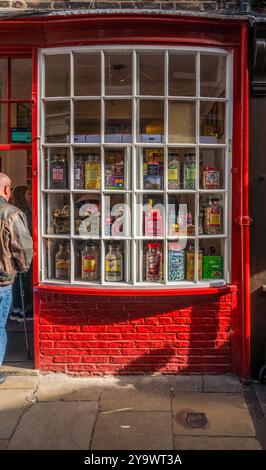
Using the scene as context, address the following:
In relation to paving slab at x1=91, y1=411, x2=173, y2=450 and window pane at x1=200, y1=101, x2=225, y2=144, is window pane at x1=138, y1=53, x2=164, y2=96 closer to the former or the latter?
window pane at x1=200, y1=101, x2=225, y2=144

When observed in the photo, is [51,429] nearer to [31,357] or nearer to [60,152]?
[31,357]

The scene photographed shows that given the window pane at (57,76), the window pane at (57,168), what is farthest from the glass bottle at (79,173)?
the window pane at (57,76)

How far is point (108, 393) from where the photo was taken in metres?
4.69

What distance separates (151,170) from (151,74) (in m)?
0.96

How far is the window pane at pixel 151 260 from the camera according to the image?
5004 millimetres

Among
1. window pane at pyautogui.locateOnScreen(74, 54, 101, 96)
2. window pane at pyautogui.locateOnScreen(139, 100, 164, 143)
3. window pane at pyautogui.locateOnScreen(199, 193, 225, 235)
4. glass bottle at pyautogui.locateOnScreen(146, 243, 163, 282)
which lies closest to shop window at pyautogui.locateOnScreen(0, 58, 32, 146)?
window pane at pyautogui.locateOnScreen(74, 54, 101, 96)

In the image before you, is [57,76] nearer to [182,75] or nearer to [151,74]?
[151,74]

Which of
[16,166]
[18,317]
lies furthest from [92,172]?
[16,166]

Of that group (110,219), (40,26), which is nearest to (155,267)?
(110,219)

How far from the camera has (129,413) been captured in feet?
14.1

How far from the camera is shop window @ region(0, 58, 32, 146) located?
524 centimetres

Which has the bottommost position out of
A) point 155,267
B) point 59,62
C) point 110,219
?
point 155,267

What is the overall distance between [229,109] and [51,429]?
3.42 meters

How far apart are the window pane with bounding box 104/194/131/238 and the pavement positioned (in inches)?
59.4
